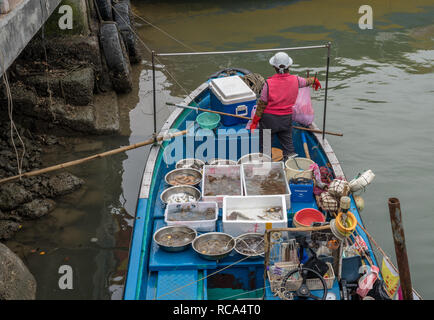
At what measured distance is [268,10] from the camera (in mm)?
18812

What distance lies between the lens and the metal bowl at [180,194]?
641 centimetres

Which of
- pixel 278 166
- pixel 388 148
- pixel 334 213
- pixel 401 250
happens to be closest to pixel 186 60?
pixel 388 148

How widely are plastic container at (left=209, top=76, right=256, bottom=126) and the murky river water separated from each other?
2108 mm

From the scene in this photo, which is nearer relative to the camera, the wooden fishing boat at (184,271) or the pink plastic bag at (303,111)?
the wooden fishing boat at (184,271)

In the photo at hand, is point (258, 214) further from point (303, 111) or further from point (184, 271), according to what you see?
point (303, 111)

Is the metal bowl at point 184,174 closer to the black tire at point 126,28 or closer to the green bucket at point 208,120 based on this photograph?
the green bucket at point 208,120

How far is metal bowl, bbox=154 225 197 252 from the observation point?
5465 mm

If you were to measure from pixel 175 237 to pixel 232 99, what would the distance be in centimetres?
314

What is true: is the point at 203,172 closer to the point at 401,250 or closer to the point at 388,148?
the point at 401,250

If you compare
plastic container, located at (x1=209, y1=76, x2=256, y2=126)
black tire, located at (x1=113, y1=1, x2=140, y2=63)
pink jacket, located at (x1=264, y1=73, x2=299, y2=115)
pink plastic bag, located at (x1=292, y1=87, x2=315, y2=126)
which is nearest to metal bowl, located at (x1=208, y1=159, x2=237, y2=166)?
pink jacket, located at (x1=264, y1=73, x2=299, y2=115)

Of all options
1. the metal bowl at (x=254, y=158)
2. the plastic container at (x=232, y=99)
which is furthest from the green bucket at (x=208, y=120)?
the metal bowl at (x=254, y=158)

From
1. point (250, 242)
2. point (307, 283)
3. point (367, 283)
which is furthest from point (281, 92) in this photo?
point (367, 283)

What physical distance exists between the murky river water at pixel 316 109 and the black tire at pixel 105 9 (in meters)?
1.68

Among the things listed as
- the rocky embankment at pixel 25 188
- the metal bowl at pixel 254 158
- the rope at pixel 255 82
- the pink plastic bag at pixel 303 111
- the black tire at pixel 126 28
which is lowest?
the rocky embankment at pixel 25 188
